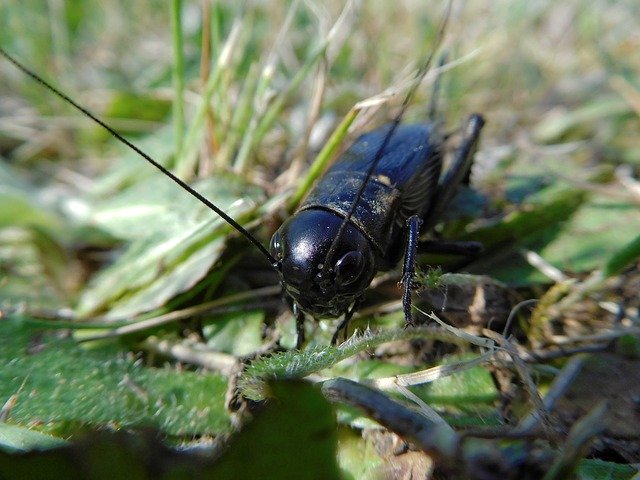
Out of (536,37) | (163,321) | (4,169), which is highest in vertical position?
(536,37)

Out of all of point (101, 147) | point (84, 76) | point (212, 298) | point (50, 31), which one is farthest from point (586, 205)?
point (50, 31)

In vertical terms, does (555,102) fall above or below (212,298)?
above

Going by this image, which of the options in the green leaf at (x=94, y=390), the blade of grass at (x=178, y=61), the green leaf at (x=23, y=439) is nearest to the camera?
the green leaf at (x=23, y=439)

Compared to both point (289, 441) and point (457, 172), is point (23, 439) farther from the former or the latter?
point (457, 172)

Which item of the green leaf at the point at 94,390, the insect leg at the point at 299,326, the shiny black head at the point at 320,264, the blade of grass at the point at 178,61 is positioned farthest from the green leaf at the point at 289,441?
the blade of grass at the point at 178,61

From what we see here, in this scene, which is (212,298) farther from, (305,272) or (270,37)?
(270,37)

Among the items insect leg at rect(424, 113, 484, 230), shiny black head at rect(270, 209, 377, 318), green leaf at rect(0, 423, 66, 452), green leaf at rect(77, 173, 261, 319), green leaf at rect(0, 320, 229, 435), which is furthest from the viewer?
insect leg at rect(424, 113, 484, 230)

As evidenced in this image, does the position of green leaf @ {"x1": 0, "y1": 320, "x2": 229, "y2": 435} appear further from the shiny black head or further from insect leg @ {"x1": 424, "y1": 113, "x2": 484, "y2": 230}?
insect leg @ {"x1": 424, "y1": 113, "x2": 484, "y2": 230}

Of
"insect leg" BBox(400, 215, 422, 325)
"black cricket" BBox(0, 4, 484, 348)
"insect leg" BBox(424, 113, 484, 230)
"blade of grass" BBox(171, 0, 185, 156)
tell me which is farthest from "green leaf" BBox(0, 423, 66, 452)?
"insect leg" BBox(424, 113, 484, 230)

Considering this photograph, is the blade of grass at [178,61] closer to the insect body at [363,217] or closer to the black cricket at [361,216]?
the black cricket at [361,216]
